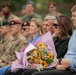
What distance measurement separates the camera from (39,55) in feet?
32.5

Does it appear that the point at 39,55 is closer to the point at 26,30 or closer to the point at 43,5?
the point at 26,30

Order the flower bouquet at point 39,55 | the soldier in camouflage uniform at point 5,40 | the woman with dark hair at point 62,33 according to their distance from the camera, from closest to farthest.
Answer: the flower bouquet at point 39,55
the woman with dark hair at point 62,33
the soldier in camouflage uniform at point 5,40

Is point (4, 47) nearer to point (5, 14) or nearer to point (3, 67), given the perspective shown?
point (3, 67)

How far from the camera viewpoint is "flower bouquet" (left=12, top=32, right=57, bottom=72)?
9836 millimetres

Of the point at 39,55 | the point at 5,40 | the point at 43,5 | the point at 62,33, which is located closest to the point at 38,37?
the point at 62,33

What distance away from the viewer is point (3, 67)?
11.0 metres

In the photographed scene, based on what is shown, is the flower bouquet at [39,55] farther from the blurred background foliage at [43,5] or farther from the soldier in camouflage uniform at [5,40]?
the blurred background foliage at [43,5]

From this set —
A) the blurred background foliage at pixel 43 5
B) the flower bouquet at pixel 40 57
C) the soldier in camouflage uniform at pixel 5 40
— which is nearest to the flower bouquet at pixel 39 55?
the flower bouquet at pixel 40 57

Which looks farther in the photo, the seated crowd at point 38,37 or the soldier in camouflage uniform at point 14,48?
the soldier in camouflage uniform at point 14,48

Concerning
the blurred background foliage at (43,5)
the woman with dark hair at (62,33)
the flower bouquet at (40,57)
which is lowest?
the flower bouquet at (40,57)

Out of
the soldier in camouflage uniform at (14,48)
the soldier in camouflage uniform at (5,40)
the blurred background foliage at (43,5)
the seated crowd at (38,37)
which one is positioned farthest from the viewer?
the blurred background foliage at (43,5)

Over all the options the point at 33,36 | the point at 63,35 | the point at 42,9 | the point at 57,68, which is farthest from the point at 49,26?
the point at 42,9

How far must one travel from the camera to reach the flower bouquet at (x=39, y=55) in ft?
32.3

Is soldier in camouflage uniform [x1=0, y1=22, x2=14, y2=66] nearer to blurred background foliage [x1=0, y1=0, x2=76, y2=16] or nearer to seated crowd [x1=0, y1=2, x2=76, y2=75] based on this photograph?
seated crowd [x1=0, y1=2, x2=76, y2=75]
